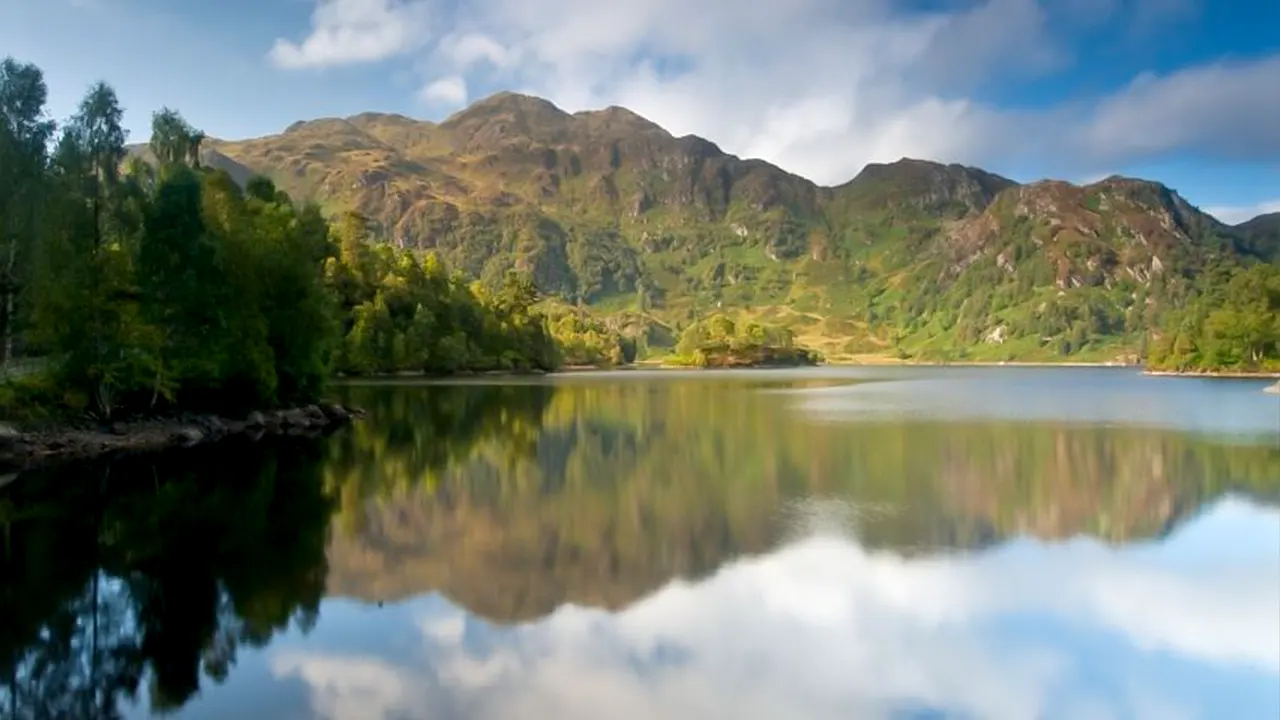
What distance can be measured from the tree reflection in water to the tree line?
11.3 metres

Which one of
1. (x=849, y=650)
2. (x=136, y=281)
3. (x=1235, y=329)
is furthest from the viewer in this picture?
(x=1235, y=329)

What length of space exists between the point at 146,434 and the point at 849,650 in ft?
150

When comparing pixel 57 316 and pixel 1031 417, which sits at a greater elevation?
pixel 57 316

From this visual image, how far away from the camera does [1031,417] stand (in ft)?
244

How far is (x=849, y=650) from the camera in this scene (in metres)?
18.4

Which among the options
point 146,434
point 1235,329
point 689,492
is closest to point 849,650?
point 689,492

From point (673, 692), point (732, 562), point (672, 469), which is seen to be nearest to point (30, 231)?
point (672, 469)

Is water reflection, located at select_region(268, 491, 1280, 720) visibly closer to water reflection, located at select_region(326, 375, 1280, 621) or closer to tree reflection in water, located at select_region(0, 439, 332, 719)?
tree reflection in water, located at select_region(0, 439, 332, 719)

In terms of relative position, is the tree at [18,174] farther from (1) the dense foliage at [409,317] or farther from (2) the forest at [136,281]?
(1) the dense foliage at [409,317]

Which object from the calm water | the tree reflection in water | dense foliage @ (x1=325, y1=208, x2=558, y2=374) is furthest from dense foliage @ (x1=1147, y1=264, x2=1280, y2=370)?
the tree reflection in water

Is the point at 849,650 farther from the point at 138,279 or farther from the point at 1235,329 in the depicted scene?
the point at 1235,329

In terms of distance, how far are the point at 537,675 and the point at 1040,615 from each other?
11.2m

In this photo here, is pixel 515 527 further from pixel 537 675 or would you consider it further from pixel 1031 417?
pixel 1031 417

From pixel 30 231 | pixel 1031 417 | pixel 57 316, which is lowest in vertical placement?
pixel 1031 417
